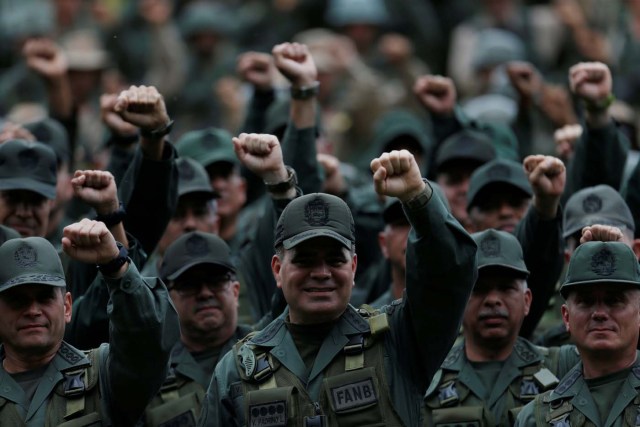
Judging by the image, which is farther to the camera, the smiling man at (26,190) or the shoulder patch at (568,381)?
the smiling man at (26,190)

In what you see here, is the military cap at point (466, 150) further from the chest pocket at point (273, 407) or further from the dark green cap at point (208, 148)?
A: the chest pocket at point (273, 407)

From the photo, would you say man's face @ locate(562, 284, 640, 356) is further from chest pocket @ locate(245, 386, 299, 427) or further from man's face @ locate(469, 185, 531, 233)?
man's face @ locate(469, 185, 531, 233)

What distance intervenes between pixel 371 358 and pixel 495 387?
4.70ft

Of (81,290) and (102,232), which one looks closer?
(102,232)

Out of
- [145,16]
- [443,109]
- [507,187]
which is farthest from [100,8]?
[507,187]

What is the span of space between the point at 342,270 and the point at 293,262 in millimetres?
274

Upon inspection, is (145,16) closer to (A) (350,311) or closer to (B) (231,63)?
(B) (231,63)

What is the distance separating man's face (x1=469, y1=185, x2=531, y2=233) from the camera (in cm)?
1139

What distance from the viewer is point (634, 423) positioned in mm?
8719

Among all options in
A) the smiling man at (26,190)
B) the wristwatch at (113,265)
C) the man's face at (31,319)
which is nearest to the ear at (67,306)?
the man's face at (31,319)

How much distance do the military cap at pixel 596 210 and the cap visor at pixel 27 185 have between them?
135 inches

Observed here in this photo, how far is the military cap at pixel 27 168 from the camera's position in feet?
35.7

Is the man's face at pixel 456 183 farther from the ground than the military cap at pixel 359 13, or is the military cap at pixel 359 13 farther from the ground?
the military cap at pixel 359 13

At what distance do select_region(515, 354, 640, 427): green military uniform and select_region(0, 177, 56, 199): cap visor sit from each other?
3697mm
